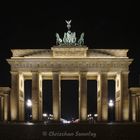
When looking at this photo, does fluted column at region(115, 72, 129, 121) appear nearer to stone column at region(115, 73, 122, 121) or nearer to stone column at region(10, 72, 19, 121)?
stone column at region(115, 73, 122, 121)

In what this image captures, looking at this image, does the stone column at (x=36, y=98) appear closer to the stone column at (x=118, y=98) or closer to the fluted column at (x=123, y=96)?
the stone column at (x=118, y=98)

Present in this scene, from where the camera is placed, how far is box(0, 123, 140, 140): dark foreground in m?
71.8

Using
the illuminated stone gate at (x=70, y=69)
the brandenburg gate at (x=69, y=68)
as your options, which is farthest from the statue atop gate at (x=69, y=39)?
the illuminated stone gate at (x=70, y=69)

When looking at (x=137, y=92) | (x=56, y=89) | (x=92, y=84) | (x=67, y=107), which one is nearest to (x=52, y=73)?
(x=56, y=89)

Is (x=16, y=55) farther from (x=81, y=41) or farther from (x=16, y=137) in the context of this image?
(x=16, y=137)

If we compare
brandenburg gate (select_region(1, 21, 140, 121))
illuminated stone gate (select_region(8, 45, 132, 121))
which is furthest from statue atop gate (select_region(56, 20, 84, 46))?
illuminated stone gate (select_region(8, 45, 132, 121))

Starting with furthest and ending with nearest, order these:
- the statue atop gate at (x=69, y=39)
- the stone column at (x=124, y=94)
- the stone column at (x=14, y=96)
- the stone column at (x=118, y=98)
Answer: the stone column at (x=118, y=98) < the statue atop gate at (x=69, y=39) < the stone column at (x=124, y=94) < the stone column at (x=14, y=96)

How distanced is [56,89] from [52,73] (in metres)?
3.15

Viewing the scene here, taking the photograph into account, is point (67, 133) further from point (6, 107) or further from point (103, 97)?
point (6, 107)

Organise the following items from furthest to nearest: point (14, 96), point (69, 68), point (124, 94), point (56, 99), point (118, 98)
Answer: point (118, 98), point (56, 99), point (124, 94), point (69, 68), point (14, 96)

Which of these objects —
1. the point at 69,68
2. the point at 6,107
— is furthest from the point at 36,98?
the point at 69,68

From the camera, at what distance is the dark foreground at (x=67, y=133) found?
235 ft

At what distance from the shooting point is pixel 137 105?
114 meters

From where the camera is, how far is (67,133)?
7250 cm
